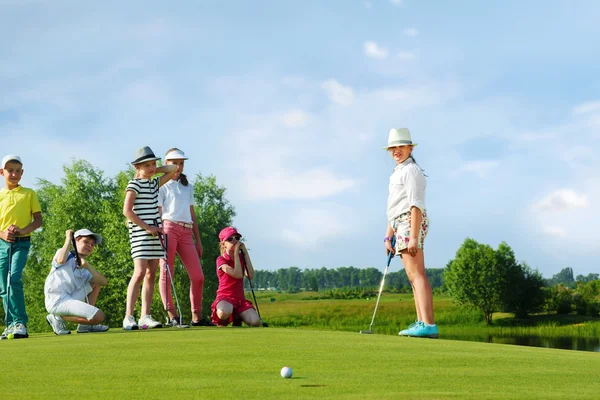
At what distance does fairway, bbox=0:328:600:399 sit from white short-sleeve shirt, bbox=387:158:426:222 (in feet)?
5.59

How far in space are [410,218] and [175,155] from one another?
3.94 m

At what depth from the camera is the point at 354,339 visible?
8.05m

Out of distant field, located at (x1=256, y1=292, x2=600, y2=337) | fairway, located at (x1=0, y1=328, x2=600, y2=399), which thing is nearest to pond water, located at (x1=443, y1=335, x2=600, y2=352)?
distant field, located at (x1=256, y1=292, x2=600, y2=337)

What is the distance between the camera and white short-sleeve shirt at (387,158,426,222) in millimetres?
8477

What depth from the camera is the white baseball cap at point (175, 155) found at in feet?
34.1

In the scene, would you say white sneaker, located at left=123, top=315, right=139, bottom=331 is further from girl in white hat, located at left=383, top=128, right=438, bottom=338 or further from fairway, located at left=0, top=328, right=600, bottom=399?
girl in white hat, located at left=383, top=128, right=438, bottom=338

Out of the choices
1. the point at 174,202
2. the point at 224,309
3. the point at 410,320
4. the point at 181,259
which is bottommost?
the point at 410,320

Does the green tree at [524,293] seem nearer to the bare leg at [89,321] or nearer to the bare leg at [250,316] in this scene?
the bare leg at [250,316]

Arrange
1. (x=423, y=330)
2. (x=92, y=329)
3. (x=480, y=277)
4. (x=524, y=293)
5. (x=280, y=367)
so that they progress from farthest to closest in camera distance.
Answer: (x=524, y=293)
(x=480, y=277)
(x=92, y=329)
(x=423, y=330)
(x=280, y=367)

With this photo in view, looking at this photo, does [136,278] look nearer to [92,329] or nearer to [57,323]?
[92,329]

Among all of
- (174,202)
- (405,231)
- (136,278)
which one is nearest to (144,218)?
(174,202)

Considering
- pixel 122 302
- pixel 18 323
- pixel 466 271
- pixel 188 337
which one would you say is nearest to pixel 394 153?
pixel 188 337

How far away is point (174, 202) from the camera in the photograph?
33.6 ft

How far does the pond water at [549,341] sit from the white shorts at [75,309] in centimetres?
5896
